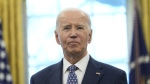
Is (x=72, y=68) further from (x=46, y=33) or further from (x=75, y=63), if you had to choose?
(x=46, y=33)

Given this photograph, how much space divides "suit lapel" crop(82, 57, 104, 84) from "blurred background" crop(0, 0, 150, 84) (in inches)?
105

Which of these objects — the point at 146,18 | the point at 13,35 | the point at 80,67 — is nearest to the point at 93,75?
the point at 80,67

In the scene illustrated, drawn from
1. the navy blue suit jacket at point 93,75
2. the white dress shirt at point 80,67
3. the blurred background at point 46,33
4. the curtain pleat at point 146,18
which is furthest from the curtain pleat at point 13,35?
the white dress shirt at point 80,67

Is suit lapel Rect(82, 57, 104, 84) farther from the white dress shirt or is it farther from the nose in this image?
the nose

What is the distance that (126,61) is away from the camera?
495 centimetres

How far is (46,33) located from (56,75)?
296 centimetres

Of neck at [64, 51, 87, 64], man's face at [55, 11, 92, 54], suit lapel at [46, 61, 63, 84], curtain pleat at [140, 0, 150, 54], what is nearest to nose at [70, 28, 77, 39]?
man's face at [55, 11, 92, 54]

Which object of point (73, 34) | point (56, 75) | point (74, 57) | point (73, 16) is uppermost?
point (73, 16)

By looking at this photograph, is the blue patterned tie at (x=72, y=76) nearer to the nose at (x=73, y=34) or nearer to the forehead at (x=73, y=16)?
the nose at (x=73, y=34)

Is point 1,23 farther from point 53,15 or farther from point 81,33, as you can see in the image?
point 81,33

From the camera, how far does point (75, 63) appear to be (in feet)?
7.12

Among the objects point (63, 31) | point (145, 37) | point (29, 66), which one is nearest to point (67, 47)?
point (63, 31)

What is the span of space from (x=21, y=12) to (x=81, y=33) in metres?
2.94

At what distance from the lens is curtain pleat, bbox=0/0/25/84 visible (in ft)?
15.6
